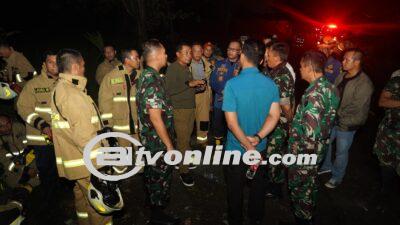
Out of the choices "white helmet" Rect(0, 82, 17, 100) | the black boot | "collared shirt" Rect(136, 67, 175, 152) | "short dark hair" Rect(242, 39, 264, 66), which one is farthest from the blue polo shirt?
"white helmet" Rect(0, 82, 17, 100)

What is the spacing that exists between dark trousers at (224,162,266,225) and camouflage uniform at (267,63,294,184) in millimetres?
778

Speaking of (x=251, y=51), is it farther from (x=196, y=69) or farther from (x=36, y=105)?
(x=36, y=105)

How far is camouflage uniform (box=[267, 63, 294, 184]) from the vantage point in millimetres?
4199

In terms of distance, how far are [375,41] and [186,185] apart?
11027mm

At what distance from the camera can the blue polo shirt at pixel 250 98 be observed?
10.9 feet

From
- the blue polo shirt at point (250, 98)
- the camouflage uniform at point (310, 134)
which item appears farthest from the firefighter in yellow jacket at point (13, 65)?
the camouflage uniform at point (310, 134)

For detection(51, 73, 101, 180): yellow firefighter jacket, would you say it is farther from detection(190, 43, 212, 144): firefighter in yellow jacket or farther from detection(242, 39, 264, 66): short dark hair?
detection(190, 43, 212, 144): firefighter in yellow jacket

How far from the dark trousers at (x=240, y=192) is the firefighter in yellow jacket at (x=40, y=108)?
271cm

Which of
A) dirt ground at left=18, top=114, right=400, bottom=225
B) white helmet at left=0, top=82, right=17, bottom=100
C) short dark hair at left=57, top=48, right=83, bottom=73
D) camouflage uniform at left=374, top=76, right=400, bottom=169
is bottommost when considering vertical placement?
dirt ground at left=18, top=114, right=400, bottom=225

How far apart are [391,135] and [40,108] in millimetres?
5440

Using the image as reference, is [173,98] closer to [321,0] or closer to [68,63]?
[68,63]

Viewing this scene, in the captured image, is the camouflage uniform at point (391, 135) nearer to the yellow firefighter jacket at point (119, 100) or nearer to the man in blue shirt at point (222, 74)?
the man in blue shirt at point (222, 74)

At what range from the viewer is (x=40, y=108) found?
14.0 ft

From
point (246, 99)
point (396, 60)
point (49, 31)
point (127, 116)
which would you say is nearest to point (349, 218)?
point (246, 99)
